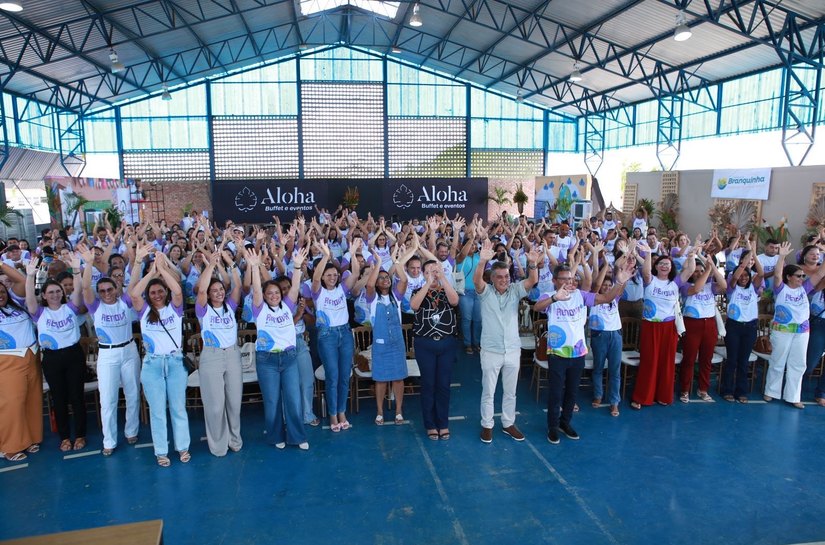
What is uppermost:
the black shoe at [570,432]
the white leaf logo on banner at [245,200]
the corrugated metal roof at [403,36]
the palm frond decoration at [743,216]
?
the corrugated metal roof at [403,36]

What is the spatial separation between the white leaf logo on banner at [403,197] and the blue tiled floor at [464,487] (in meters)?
10.2

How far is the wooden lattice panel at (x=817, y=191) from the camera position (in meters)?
11.1

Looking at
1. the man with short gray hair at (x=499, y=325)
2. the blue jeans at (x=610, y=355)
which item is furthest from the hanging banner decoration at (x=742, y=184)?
the man with short gray hair at (x=499, y=325)

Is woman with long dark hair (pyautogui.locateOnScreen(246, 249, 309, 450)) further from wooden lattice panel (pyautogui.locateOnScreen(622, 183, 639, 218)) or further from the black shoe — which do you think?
wooden lattice panel (pyautogui.locateOnScreen(622, 183, 639, 218))

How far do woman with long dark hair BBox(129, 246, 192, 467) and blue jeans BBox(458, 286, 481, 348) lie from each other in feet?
11.9

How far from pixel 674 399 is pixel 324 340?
3.57 m

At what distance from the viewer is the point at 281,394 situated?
4559 mm

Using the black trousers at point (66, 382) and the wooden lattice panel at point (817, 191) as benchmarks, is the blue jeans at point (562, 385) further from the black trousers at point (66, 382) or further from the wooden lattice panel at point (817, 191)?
the wooden lattice panel at point (817, 191)

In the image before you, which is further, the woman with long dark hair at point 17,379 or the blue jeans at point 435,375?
the blue jeans at point 435,375

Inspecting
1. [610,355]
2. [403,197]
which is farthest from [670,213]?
[610,355]

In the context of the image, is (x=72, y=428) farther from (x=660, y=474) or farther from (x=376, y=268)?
(x=660, y=474)

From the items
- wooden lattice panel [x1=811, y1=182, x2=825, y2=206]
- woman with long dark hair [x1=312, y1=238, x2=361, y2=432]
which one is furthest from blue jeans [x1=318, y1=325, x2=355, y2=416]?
wooden lattice panel [x1=811, y1=182, x2=825, y2=206]

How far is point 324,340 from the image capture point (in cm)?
464

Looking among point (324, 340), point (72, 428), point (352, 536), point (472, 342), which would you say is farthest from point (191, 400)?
point (472, 342)
